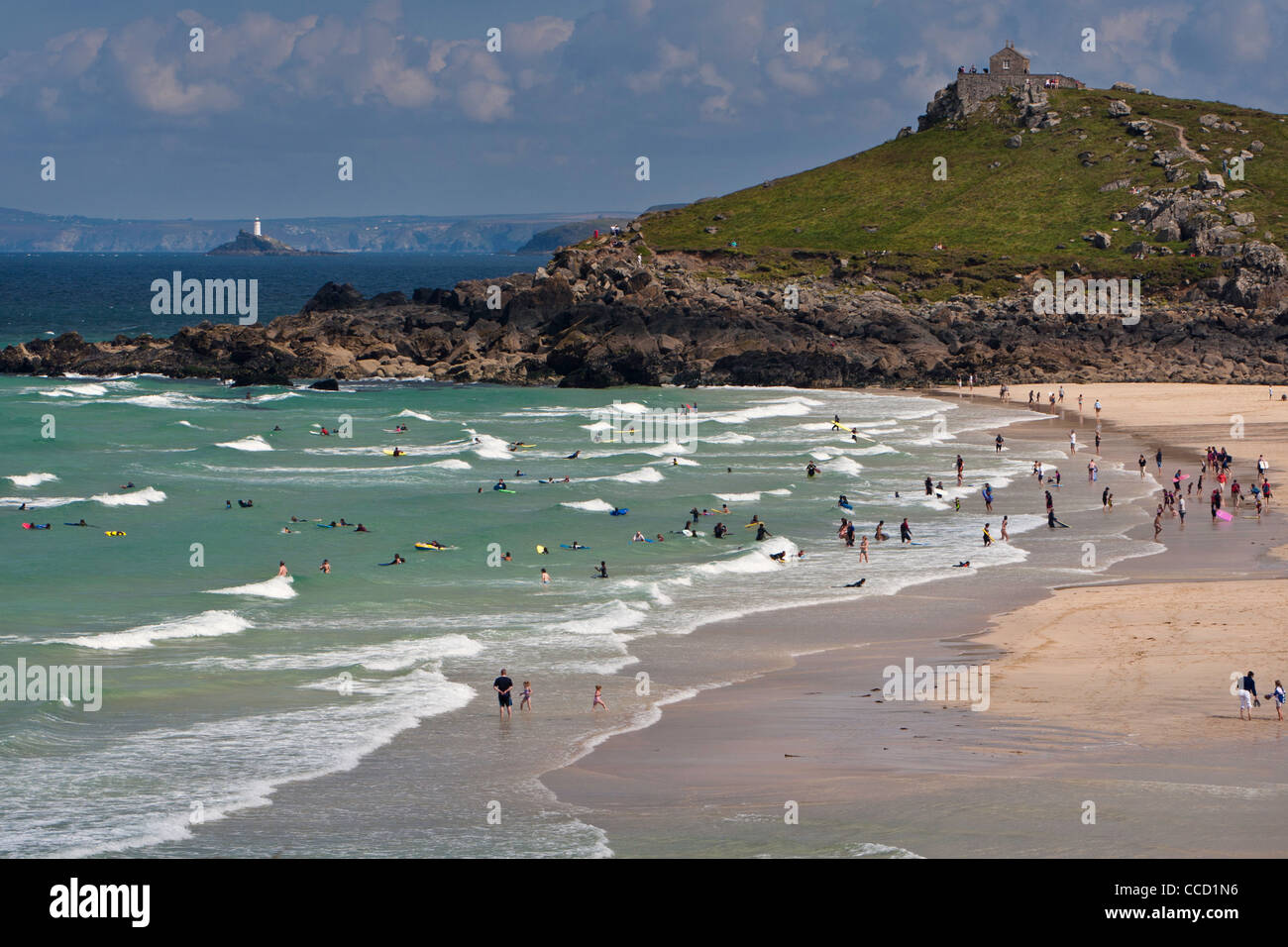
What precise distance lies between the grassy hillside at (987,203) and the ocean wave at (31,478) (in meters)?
63.3

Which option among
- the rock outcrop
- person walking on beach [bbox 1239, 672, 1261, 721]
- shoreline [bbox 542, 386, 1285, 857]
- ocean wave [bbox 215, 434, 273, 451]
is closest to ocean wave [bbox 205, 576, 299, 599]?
shoreline [bbox 542, 386, 1285, 857]

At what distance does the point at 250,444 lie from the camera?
195ft

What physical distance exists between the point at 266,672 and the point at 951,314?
75331 mm

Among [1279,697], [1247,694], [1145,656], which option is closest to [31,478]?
[1145,656]

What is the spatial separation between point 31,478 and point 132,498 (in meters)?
6.57

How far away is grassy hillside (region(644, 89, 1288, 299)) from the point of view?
10456cm

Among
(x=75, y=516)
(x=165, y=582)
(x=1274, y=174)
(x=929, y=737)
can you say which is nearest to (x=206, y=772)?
(x=929, y=737)

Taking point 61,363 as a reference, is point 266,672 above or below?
below

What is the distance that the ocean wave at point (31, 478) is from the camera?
48.8 meters

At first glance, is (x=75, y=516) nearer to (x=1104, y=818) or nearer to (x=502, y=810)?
(x=502, y=810)

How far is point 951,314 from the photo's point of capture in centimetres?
9338

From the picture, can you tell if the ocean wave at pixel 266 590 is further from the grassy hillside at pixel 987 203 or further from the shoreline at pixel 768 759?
the grassy hillside at pixel 987 203

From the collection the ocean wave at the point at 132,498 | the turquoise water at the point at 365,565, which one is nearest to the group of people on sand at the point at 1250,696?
the turquoise water at the point at 365,565

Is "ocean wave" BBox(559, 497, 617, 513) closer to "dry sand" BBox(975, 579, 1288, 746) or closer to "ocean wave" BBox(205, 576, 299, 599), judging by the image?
"ocean wave" BBox(205, 576, 299, 599)
